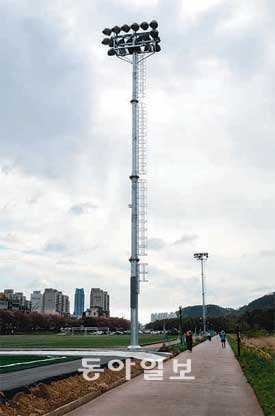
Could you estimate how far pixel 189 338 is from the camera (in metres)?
32.7

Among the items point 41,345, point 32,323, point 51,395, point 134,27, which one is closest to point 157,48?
point 134,27

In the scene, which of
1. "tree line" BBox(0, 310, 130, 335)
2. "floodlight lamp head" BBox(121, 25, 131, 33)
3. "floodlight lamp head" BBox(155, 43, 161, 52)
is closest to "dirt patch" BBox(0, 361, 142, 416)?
"floodlight lamp head" BBox(155, 43, 161, 52)

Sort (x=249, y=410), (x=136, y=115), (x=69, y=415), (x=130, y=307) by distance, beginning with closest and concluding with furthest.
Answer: (x=69, y=415)
(x=249, y=410)
(x=130, y=307)
(x=136, y=115)

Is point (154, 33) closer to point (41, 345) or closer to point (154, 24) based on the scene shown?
point (154, 24)

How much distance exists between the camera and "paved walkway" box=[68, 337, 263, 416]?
10531 millimetres

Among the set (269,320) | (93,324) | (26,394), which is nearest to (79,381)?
(26,394)

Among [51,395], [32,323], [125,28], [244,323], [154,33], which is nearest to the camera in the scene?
[51,395]

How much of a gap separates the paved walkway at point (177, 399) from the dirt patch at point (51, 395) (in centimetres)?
44

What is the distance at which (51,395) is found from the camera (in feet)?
39.0

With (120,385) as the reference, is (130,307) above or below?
above

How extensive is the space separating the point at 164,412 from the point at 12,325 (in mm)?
126924

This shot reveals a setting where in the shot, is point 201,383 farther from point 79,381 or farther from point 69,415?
point 69,415

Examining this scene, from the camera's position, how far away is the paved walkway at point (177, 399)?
10.5m

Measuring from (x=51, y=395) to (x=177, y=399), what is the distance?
2.95 metres
